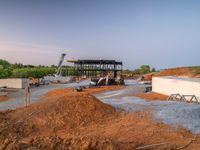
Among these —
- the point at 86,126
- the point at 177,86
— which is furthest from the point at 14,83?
the point at 86,126

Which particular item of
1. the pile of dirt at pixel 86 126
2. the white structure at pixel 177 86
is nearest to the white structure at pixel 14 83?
the white structure at pixel 177 86

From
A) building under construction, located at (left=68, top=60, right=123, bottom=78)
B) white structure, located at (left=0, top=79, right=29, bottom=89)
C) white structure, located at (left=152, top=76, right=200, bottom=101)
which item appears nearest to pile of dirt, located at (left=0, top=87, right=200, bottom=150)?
white structure, located at (left=152, top=76, right=200, bottom=101)

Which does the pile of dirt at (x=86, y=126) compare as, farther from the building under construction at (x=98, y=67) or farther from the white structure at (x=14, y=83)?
the building under construction at (x=98, y=67)

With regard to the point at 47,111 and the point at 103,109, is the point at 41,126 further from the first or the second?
the point at 103,109

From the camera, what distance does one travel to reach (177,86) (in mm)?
25875

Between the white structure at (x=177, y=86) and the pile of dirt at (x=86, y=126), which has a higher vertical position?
the white structure at (x=177, y=86)

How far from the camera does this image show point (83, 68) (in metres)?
67.9

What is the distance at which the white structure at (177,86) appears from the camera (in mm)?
22578

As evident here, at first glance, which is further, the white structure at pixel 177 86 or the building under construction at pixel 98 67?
the building under construction at pixel 98 67

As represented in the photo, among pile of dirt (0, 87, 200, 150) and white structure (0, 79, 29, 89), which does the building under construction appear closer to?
white structure (0, 79, 29, 89)

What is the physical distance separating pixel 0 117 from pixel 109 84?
95.7 ft

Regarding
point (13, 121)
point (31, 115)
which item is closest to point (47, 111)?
point (31, 115)

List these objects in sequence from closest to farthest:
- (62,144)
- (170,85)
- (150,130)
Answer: (62,144) → (150,130) → (170,85)

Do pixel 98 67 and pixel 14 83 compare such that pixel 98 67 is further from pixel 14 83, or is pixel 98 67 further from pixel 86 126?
pixel 86 126
